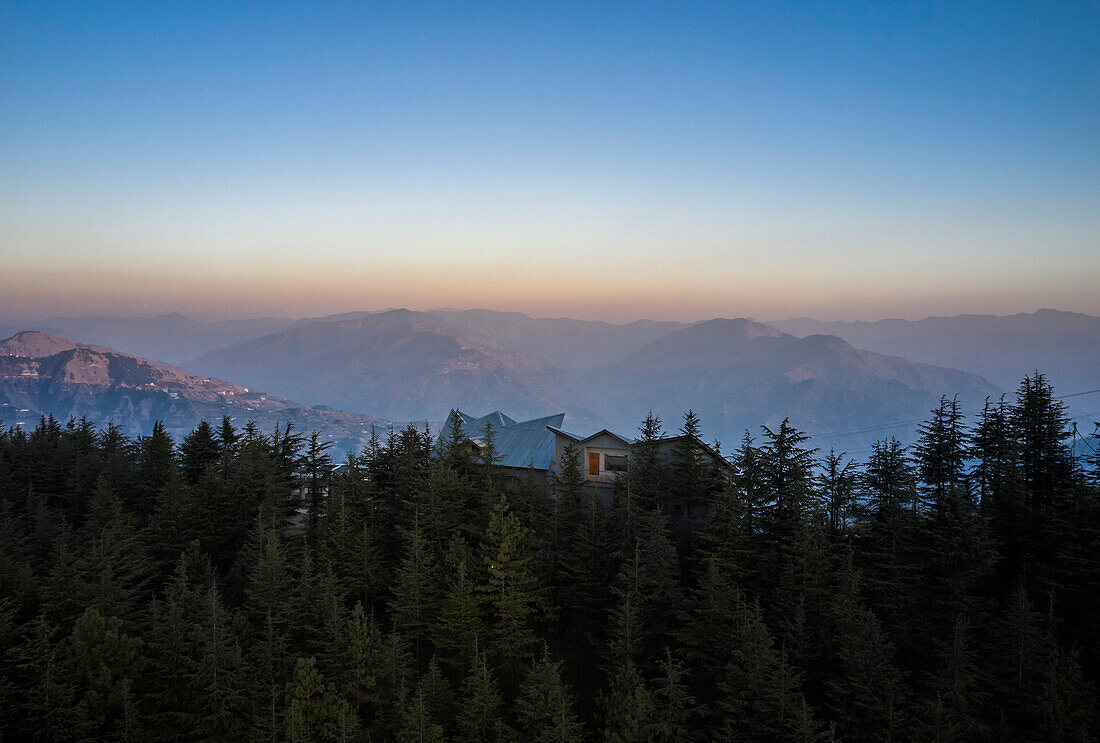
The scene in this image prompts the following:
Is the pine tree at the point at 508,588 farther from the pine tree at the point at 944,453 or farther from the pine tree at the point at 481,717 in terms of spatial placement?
the pine tree at the point at 944,453

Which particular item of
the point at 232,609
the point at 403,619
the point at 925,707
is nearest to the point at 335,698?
the point at 403,619

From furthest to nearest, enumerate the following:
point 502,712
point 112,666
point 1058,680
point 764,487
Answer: point 764,487
point 502,712
point 112,666
point 1058,680

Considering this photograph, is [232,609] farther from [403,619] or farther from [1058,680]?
[1058,680]

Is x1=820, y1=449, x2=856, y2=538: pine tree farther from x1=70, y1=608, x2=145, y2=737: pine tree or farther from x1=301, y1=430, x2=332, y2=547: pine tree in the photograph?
x1=70, y1=608, x2=145, y2=737: pine tree

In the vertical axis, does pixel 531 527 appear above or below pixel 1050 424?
below

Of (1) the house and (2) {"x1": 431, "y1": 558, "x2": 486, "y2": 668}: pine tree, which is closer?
(2) {"x1": 431, "y1": 558, "x2": 486, "y2": 668}: pine tree

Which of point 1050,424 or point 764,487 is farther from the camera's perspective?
point 1050,424

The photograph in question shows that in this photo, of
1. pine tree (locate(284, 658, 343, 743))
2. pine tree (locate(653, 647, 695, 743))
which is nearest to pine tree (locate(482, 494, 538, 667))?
pine tree (locate(284, 658, 343, 743))
